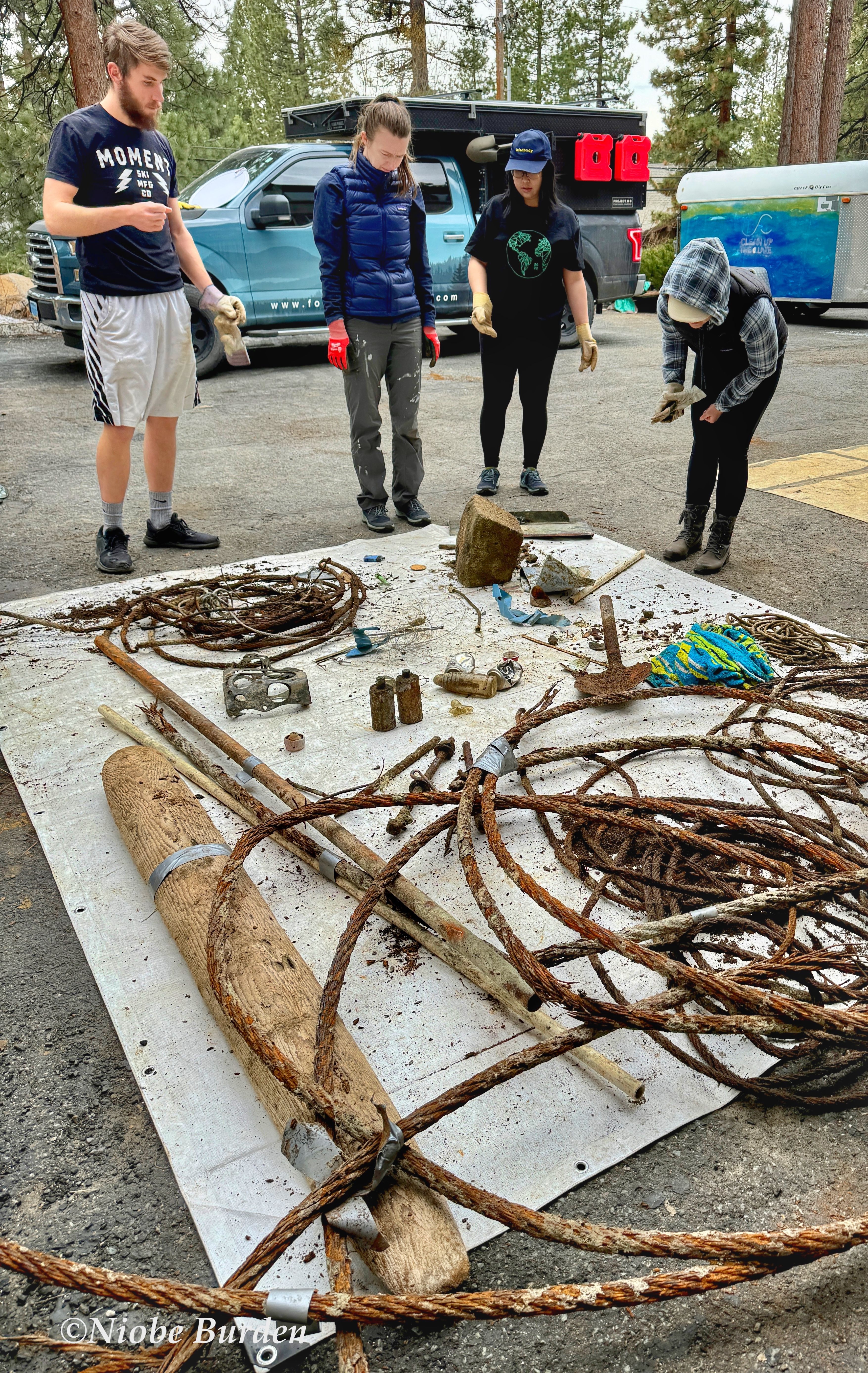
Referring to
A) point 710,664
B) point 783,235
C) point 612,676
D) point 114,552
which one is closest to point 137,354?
point 114,552

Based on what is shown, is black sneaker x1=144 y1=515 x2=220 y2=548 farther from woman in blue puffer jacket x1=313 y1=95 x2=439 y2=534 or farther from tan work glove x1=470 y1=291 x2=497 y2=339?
tan work glove x1=470 y1=291 x2=497 y2=339

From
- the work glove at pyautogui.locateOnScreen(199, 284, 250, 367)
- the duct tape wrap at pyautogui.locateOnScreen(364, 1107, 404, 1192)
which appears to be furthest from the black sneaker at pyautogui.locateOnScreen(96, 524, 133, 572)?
→ the duct tape wrap at pyautogui.locateOnScreen(364, 1107, 404, 1192)

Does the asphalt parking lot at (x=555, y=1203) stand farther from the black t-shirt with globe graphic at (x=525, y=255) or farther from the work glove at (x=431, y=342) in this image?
the black t-shirt with globe graphic at (x=525, y=255)

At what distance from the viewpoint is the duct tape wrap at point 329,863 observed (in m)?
2.40

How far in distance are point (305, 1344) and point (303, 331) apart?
9663 mm

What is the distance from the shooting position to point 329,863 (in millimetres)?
2418

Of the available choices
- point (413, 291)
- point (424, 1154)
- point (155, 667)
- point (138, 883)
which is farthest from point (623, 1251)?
point (413, 291)

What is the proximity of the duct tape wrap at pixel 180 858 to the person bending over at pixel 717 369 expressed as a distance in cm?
276

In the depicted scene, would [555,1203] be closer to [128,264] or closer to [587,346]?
[128,264]

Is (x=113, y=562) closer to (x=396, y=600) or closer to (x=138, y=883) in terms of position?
(x=396, y=600)

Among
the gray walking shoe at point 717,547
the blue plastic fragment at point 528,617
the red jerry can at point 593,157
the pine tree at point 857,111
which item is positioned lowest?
the blue plastic fragment at point 528,617

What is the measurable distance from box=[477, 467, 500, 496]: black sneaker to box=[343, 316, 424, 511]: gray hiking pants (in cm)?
50

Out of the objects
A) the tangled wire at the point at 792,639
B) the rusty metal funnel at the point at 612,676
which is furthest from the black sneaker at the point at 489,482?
the rusty metal funnel at the point at 612,676

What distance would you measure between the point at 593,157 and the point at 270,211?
3885 millimetres
